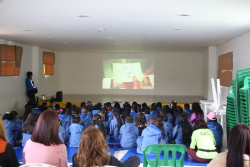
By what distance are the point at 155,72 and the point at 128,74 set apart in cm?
156

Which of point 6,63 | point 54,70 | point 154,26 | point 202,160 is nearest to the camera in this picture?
point 202,160

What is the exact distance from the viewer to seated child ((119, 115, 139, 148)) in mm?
4559

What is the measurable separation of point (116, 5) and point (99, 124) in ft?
6.52

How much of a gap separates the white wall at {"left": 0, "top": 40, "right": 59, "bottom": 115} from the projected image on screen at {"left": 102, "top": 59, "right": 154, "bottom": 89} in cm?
356

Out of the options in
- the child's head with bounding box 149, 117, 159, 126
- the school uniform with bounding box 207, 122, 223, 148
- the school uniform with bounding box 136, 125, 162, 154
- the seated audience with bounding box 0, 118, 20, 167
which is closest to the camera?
the seated audience with bounding box 0, 118, 20, 167

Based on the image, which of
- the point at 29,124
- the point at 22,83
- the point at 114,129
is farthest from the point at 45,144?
the point at 22,83

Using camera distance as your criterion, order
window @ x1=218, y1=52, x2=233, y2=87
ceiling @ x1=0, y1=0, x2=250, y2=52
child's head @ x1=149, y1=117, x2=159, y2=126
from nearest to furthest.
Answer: ceiling @ x1=0, y1=0, x2=250, y2=52 → child's head @ x1=149, y1=117, x2=159, y2=126 → window @ x1=218, y1=52, x2=233, y2=87

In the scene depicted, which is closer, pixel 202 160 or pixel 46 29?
pixel 202 160

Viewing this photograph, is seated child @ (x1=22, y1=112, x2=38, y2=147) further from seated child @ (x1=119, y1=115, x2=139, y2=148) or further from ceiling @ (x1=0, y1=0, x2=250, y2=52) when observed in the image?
ceiling @ (x1=0, y1=0, x2=250, y2=52)

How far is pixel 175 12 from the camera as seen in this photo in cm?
435

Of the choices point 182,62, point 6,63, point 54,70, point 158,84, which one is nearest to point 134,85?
point 158,84

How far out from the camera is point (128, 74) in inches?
563

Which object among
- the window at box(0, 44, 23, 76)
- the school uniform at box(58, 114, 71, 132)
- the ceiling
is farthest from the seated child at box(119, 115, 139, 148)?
the window at box(0, 44, 23, 76)

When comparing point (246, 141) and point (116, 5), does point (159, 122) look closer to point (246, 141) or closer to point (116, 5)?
point (116, 5)
